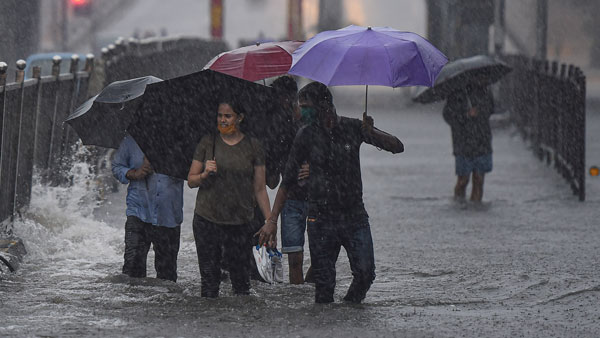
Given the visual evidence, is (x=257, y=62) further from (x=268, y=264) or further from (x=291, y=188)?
(x=268, y=264)

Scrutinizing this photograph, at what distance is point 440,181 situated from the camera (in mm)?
16016

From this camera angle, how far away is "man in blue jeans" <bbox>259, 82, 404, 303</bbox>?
786 centimetres

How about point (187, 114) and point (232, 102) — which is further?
point (187, 114)

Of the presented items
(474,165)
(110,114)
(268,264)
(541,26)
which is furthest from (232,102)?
(541,26)

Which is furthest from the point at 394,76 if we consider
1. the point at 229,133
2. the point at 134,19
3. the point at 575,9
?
the point at 134,19

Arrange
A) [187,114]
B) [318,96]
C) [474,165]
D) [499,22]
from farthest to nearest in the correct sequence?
[499,22] → [474,165] → [187,114] → [318,96]

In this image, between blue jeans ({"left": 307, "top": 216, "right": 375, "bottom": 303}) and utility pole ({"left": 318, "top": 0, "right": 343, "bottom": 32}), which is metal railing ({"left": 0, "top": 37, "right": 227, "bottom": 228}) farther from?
utility pole ({"left": 318, "top": 0, "right": 343, "bottom": 32})

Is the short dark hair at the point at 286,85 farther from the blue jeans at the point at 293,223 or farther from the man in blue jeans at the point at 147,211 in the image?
the man in blue jeans at the point at 147,211

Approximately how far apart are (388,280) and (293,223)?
3.47 ft

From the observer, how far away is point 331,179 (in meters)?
7.91

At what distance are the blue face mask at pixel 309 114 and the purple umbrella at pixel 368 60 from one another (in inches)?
7.6

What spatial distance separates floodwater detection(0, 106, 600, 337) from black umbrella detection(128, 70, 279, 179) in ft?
3.11

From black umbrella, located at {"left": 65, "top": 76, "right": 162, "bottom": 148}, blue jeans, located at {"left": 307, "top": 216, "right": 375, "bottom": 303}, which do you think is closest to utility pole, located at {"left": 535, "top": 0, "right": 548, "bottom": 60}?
black umbrella, located at {"left": 65, "top": 76, "right": 162, "bottom": 148}

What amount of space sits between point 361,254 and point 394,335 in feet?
2.41
